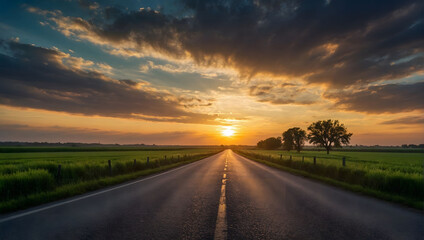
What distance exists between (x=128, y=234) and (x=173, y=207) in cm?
204

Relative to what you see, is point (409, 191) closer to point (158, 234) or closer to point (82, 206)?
point (158, 234)

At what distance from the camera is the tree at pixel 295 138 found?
102m

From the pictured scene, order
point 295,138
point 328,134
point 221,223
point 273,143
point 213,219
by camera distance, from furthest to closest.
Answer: point 273,143 → point 295,138 → point 328,134 → point 213,219 → point 221,223

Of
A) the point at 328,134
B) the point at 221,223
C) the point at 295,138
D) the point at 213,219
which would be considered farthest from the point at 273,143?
the point at 221,223

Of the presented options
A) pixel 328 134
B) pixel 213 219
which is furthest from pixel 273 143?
pixel 213 219

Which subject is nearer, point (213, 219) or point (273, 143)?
point (213, 219)

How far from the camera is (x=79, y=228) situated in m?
4.40

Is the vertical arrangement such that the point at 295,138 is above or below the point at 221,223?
above

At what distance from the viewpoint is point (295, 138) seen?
104 m

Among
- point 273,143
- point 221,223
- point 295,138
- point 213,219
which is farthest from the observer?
point 273,143

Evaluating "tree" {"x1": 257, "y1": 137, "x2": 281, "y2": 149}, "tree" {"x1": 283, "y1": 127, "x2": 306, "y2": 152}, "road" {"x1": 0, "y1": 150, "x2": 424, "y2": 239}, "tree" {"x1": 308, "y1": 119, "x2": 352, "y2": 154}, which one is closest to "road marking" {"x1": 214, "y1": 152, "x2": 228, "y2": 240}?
"road" {"x1": 0, "y1": 150, "x2": 424, "y2": 239}

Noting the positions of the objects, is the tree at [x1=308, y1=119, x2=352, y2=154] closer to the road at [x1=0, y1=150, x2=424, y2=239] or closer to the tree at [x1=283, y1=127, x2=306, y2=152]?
the tree at [x1=283, y1=127, x2=306, y2=152]

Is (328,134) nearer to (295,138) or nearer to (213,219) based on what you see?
(295,138)

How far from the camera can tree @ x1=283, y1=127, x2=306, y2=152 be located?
335 ft
